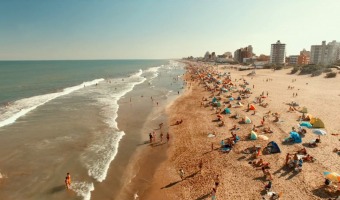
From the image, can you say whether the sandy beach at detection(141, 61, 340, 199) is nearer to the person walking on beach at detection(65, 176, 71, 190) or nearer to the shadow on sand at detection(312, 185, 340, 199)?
the shadow on sand at detection(312, 185, 340, 199)

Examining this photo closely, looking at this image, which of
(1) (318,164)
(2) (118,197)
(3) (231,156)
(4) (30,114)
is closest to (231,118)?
(3) (231,156)

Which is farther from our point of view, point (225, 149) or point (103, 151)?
point (103, 151)

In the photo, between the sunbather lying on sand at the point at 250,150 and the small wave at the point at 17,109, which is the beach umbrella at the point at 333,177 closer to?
the sunbather lying on sand at the point at 250,150

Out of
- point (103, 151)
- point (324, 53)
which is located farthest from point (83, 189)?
point (324, 53)

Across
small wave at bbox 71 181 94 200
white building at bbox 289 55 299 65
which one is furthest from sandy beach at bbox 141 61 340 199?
white building at bbox 289 55 299 65

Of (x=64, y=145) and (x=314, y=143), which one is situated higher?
(x=314, y=143)

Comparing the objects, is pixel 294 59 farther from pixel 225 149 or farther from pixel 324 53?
pixel 225 149

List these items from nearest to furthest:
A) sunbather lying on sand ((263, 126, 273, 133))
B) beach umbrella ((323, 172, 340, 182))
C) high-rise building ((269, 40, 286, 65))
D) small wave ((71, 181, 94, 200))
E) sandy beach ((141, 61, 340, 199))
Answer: beach umbrella ((323, 172, 340, 182)) → small wave ((71, 181, 94, 200)) → sandy beach ((141, 61, 340, 199)) → sunbather lying on sand ((263, 126, 273, 133)) → high-rise building ((269, 40, 286, 65))

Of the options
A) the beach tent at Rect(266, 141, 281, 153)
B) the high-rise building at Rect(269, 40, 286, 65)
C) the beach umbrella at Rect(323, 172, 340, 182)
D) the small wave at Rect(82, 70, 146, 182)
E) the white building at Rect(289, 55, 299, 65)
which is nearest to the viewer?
the beach umbrella at Rect(323, 172, 340, 182)

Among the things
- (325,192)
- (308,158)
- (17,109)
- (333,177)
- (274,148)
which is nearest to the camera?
(325,192)

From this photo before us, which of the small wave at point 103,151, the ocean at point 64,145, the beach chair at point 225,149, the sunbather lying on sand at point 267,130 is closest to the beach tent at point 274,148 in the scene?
the beach chair at point 225,149
